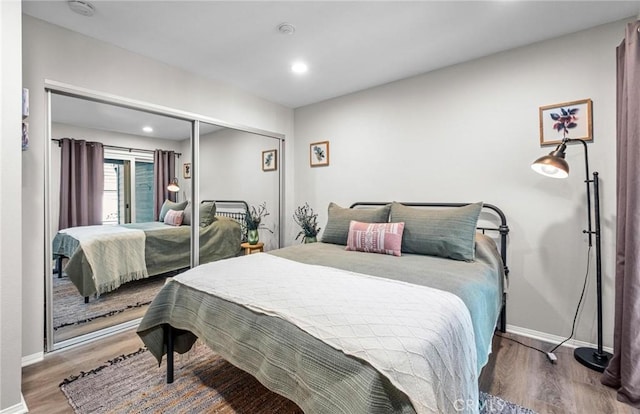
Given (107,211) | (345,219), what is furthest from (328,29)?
(107,211)

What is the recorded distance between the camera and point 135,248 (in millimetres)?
2762

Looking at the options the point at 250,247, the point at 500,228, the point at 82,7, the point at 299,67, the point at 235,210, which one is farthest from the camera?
the point at 250,247

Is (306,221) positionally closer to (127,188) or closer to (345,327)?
(127,188)

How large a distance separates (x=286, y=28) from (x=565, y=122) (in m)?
2.30

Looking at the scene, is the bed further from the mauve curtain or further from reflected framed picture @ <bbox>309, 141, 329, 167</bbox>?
reflected framed picture @ <bbox>309, 141, 329, 167</bbox>

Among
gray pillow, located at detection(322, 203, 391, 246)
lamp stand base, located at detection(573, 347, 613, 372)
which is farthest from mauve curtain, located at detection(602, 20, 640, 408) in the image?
gray pillow, located at detection(322, 203, 391, 246)

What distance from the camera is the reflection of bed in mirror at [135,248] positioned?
2381 millimetres

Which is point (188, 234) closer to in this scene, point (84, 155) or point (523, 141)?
point (84, 155)

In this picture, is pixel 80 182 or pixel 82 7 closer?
pixel 82 7

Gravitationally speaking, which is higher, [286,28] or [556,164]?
[286,28]

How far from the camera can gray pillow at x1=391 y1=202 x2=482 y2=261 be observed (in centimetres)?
217

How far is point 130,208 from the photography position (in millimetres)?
2723

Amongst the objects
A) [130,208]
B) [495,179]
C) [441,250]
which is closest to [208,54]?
[130,208]

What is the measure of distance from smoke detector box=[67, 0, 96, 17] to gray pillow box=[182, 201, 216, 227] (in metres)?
1.74
